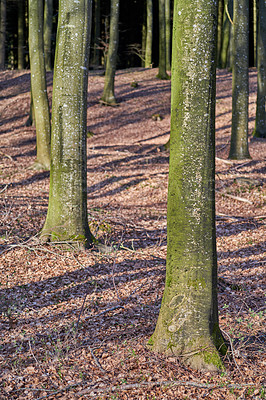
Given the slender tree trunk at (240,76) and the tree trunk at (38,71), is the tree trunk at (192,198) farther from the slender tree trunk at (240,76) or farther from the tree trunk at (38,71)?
the slender tree trunk at (240,76)

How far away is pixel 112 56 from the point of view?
66.6 feet

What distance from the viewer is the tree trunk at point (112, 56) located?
19609mm

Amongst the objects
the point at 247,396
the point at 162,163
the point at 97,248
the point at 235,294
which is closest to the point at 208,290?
the point at 247,396

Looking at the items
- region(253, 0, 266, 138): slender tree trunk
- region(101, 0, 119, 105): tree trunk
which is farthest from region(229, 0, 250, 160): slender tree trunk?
region(101, 0, 119, 105): tree trunk

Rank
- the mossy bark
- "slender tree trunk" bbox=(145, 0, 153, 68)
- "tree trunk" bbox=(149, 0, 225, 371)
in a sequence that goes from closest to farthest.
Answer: "tree trunk" bbox=(149, 0, 225, 371), the mossy bark, "slender tree trunk" bbox=(145, 0, 153, 68)

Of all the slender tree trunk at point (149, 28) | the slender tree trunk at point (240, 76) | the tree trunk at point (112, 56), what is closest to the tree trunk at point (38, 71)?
the slender tree trunk at point (240, 76)

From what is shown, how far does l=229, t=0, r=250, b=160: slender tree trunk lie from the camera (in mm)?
13312

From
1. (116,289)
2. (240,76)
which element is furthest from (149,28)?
(116,289)

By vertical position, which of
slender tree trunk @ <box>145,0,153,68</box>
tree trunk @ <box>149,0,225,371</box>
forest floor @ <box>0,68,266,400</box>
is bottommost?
forest floor @ <box>0,68,266,400</box>

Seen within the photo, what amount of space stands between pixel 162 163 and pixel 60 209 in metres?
7.52

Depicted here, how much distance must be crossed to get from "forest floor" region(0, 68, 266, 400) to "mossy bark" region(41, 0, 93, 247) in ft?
1.70

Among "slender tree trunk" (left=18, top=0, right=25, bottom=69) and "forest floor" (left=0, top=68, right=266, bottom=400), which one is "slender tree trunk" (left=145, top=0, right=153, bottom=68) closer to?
"slender tree trunk" (left=18, top=0, right=25, bottom=69)

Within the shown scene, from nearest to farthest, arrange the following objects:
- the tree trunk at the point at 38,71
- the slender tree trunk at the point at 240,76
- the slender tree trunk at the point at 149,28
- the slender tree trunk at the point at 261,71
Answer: the tree trunk at the point at 38,71 → the slender tree trunk at the point at 240,76 → the slender tree trunk at the point at 261,71 → the slender tree trunk at the point at 149,28

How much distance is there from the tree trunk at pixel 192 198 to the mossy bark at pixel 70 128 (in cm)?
358
